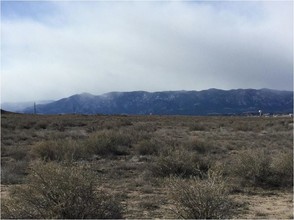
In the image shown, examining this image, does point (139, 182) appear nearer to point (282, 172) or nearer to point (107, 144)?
point (282, 172)

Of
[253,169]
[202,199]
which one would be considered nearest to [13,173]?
[253,169]

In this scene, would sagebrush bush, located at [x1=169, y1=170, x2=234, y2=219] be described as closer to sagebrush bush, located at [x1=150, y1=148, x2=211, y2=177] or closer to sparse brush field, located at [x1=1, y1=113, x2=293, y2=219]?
sparse brush field, located at [x1=1, y1=113, x2=293, y2=219]

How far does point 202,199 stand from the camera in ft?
25.2

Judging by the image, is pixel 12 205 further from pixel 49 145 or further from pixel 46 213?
pixel 49 145

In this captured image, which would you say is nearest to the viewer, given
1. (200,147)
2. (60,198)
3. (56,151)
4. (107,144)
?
(60,198)

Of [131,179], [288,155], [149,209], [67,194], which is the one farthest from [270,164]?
[67,194]

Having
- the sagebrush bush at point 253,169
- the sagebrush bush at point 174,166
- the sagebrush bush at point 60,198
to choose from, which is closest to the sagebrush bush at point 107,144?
the sagebrush bush at point 174,166

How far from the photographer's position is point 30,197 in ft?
25.3

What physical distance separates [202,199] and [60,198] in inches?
94.1

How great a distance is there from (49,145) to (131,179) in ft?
19.2

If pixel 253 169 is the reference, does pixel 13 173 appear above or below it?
above

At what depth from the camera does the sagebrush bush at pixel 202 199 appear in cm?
762

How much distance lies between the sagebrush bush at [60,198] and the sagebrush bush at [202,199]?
3.75ft

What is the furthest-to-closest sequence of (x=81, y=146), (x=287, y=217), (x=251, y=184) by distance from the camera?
(x=81, y=146) → (x=251, y=184) → (x=287, y=217)
